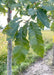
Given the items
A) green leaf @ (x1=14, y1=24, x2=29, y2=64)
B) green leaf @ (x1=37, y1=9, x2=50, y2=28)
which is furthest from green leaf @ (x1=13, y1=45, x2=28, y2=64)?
green leaf @ (x1=37, y1=9, x2=50, y2=28)

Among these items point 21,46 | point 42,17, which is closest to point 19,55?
point 21,46

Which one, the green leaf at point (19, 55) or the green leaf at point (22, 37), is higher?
the green leaf at point (22, 37)

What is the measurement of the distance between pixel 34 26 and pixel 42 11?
0.22ft

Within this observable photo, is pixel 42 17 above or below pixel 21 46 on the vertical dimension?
above

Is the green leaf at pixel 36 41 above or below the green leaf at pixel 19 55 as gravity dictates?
above

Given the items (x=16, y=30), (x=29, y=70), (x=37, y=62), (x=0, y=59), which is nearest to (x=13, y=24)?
(x=16, y=30)

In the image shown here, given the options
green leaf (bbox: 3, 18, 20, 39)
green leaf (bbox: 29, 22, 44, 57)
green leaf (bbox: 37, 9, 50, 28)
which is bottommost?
green leaf (bbox: 29, 22, 44, 57)

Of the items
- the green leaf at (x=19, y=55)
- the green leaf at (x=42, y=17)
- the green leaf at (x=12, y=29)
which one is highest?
the green leaf at (x=42, y=17)

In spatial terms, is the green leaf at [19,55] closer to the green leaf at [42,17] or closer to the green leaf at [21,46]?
the green leaf at [21,46]

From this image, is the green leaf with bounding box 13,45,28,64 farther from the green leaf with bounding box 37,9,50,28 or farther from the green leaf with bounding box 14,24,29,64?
the green leaf with bounding box 37,9,50,28

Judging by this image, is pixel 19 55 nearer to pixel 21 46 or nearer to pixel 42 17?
pixel 21 46

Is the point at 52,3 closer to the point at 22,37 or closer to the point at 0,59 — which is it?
the point at 22,37

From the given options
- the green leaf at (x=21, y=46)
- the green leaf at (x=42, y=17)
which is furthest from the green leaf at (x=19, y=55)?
the green leaf at (x=42, y=17)

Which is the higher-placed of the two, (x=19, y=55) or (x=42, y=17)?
(x=42, y=17)
